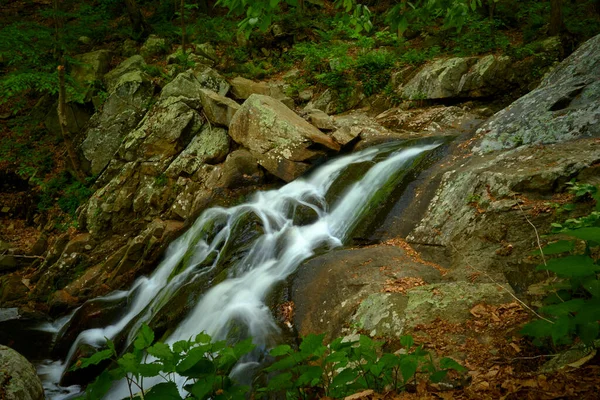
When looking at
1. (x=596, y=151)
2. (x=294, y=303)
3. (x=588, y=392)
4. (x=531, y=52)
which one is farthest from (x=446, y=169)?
(x=531, y=52)

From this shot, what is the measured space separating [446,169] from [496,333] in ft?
13.6

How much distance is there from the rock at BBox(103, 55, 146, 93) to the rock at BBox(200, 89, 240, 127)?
3688mm

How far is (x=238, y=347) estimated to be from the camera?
2164 mm

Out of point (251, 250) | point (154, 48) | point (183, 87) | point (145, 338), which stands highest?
point (154, 48)

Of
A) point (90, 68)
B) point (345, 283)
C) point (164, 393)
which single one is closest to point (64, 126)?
point (90, 68)

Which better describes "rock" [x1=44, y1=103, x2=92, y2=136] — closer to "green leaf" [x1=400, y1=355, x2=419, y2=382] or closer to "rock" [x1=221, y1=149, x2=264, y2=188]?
"rock" [x1=221, y1=149, x2=264, y2=188]

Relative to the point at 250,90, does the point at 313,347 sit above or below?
below

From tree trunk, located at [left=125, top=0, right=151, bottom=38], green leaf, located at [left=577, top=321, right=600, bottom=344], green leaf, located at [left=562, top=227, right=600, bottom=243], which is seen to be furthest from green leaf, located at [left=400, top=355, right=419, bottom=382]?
tree trunk, located at [left=125, top=0, right=151, bottom=38]

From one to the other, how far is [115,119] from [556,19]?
12927 millimetres

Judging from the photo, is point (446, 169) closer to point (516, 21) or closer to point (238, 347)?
point (238, 347)

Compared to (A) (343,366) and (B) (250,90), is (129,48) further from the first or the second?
(A) (343,366)

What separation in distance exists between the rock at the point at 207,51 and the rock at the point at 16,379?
1180 centimetres

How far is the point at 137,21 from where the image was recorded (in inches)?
624

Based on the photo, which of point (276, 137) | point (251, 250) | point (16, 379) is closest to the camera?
point (16, 379)
